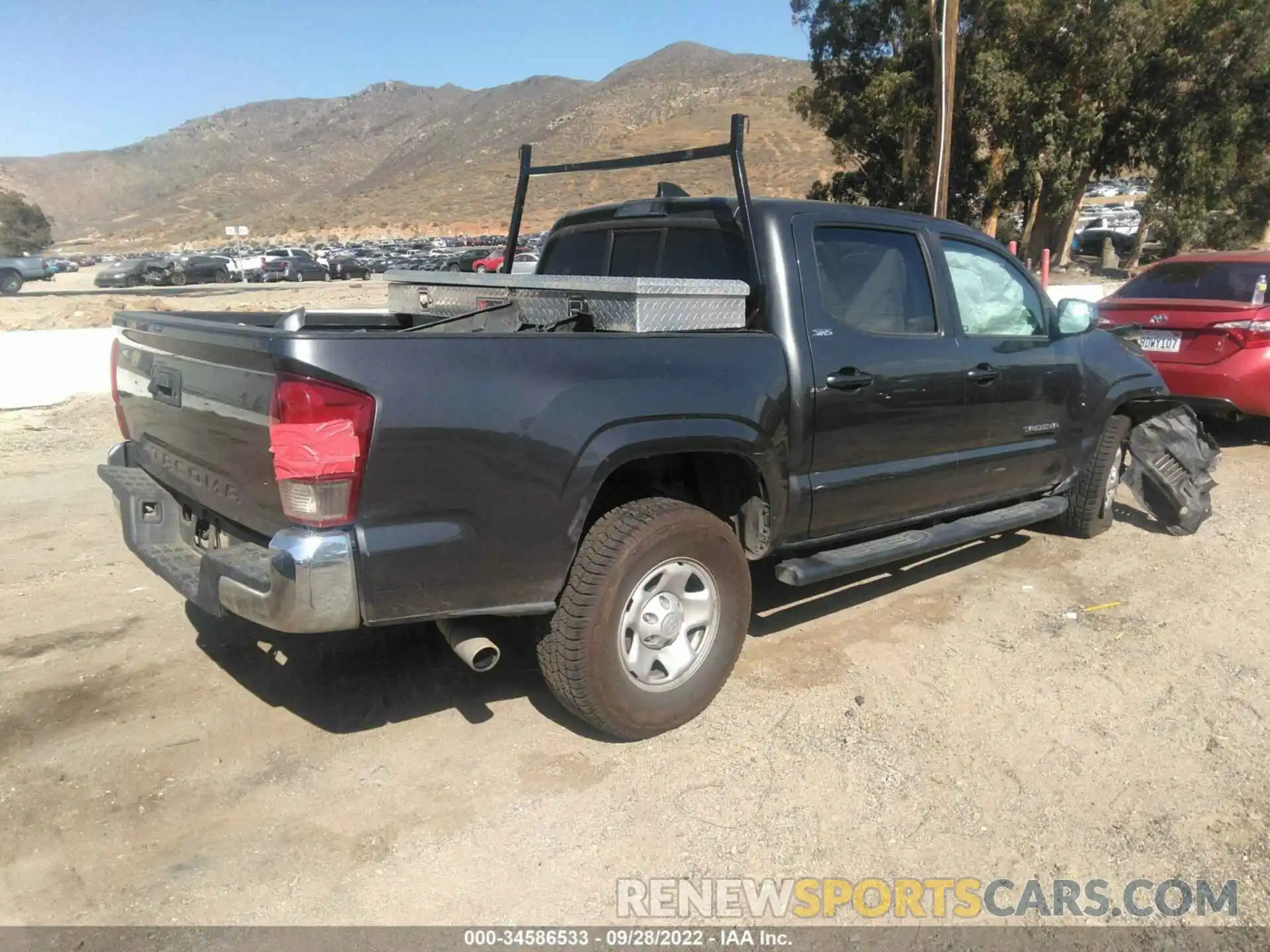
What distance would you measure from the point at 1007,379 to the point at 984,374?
0.22 meters

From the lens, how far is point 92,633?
172 inches

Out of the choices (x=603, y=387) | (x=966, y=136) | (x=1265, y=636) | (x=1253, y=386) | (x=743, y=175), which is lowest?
(x=1265, y=636)

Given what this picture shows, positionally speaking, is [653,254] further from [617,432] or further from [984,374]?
Answer: [984,374]

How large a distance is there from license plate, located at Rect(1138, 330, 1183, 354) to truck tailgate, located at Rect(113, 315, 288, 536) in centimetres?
734

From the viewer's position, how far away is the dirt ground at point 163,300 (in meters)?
19.7

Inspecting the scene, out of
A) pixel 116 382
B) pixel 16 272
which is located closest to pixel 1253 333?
pixel 116 382

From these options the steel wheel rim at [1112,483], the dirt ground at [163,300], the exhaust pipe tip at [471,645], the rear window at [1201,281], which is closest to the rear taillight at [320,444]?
the exhaust pipe tip at [471,645]

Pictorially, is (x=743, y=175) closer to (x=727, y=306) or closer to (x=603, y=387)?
(x=727, y=306)

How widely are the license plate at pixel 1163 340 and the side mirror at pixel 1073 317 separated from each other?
131 inches

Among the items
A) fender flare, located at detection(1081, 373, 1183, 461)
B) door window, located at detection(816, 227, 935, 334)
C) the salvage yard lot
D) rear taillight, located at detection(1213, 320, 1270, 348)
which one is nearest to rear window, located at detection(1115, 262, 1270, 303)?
rear taillight, located at detection(1213, 320, 1270, 348)

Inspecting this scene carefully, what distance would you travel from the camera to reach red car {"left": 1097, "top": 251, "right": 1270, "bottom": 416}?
746 centimetres

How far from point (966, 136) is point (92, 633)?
25.7 metres

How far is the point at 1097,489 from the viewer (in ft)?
18.9

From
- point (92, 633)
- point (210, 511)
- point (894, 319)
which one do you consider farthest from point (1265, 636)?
point (92, 633)
